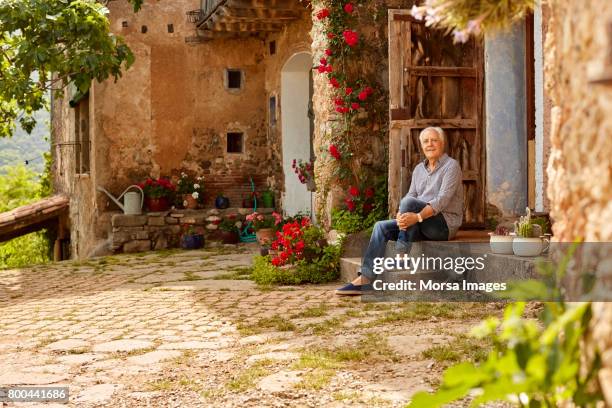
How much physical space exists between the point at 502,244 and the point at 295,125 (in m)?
7.88

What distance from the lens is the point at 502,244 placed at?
580 centimetres

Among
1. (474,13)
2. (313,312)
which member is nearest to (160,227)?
(313,312)

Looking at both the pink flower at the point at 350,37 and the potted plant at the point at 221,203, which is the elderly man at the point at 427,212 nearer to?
the pink flower at the point at 350,37

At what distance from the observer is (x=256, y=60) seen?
14.0 metres

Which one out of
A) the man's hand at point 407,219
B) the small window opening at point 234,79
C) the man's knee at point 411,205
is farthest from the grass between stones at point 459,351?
the small window opening at point 234,79

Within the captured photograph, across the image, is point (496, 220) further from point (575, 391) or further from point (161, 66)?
point (161, 66)

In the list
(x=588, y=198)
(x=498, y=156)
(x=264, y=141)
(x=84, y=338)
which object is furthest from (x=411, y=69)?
(x=264, y=141)

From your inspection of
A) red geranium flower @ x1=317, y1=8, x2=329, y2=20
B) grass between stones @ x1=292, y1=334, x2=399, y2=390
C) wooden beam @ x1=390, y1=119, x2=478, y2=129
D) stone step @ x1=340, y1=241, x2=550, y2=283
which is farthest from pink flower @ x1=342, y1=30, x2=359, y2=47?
grass between stones @ x1=292, y1=334, x2=399, y2=390

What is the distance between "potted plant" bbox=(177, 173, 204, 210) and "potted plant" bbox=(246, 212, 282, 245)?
1371 millimetres

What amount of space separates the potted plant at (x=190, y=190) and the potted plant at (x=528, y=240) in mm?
8499

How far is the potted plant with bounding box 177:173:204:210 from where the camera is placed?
1339cm

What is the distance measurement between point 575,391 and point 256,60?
12819 millimetres

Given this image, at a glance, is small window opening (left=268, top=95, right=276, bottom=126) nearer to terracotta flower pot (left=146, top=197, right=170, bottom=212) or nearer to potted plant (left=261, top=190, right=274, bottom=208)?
potted plant (left=261, top=190, right=274, bottom=208)

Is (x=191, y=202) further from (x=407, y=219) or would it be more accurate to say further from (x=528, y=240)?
(x=528, y=240)
